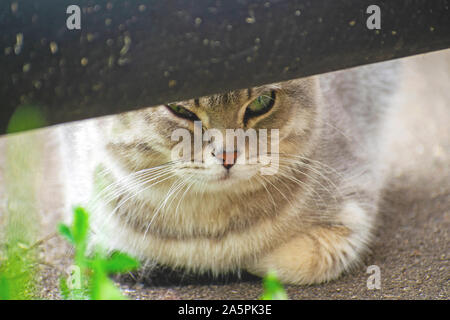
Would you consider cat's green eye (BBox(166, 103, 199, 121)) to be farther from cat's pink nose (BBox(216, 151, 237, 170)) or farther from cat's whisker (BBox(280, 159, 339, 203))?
cat's whisker (BBox(280, 159, 339, 203))

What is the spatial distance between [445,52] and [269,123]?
92.3 inches

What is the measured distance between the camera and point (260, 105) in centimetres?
163

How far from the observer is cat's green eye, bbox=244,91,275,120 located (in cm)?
→ 161

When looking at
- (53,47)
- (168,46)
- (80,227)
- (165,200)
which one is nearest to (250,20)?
(168,46)

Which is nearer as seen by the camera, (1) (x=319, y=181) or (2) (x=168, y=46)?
(2) (x=168, y=46)

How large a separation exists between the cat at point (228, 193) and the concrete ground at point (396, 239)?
7cm

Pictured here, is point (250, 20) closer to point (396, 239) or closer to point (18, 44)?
point (18, 44)

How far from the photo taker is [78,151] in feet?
6.35

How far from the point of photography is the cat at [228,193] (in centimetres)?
157

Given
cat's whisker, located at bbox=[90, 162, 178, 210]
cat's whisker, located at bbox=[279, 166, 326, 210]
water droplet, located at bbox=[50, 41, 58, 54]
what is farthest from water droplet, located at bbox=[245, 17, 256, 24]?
cat's whisker, located at bbox=[279, 166, 326, 210]

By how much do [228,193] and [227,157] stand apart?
242 mm

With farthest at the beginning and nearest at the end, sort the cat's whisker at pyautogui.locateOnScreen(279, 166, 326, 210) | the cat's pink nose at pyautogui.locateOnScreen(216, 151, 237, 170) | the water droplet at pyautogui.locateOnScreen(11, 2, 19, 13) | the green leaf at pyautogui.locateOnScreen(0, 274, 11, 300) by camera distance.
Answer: the cat's whisker at pyautogui.locateOnScreen(279, 166, 326, 210), the cat's pink nose at pyautogui.locateOnScreen(216, 151, 237, 170), the water droplet at pyautogui.locateOnScreen(11, 2, 19, 13), the green leaf at pyautogui.locateOnScreen(0, 274, 11, 300)

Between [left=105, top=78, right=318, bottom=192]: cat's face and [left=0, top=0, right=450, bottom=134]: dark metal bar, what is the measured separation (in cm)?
47

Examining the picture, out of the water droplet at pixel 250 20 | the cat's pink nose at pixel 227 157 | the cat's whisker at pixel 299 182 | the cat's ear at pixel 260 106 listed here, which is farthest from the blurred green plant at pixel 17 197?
the cat's whisker at pixel 299 182
